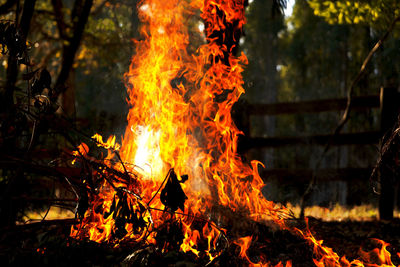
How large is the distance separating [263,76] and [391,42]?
17.7m

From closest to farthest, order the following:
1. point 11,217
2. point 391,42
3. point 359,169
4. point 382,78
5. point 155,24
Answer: point 11,217, point 155,24, point 359,169, point 391,42, point 382,78

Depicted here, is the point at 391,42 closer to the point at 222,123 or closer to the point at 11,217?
the point at 222,123

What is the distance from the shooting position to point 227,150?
491 centimetres

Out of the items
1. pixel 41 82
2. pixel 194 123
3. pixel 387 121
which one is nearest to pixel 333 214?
pixel 387 121

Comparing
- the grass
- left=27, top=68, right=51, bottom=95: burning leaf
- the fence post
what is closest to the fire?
left=27, top=68, right=51, bottom=95: burning leaf

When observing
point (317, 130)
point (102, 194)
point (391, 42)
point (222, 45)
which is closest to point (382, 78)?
point (391, 42)

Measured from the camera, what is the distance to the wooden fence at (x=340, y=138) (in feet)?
23.2

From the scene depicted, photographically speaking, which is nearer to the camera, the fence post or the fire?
the fire

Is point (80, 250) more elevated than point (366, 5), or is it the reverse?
point (366, 5)

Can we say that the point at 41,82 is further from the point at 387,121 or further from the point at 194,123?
the point at 387,121

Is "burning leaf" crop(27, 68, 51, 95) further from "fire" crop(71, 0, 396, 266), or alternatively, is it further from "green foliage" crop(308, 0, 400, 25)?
"green foliage" crop(308, 0, 400, 25)

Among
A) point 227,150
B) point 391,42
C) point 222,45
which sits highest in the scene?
point 391,42

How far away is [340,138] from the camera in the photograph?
760cm

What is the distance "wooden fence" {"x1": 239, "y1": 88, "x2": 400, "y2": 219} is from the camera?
7.06m
